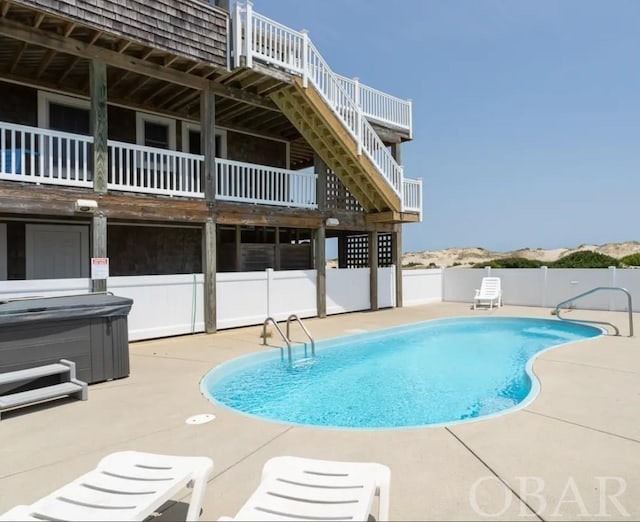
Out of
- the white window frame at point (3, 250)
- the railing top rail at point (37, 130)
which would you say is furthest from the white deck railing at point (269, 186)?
the white window frame at point (3, 250)

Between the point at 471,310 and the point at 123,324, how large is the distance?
10624 mm

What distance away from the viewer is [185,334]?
29.2 feet

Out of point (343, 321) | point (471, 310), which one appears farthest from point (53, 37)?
point (471, 310)

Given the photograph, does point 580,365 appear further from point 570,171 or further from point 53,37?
point 570,171

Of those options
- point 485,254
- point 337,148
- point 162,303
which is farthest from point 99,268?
point 485,254

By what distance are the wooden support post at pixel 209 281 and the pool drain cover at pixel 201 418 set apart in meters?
4.96

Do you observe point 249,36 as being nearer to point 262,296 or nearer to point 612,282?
point 262,296

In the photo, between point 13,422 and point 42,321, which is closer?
point 13,422

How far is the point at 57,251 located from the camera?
33.8ft

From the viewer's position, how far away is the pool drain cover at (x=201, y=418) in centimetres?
409

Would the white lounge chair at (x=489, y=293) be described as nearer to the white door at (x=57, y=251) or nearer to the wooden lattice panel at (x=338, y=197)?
the wooden lattice panel at (x=338, y=197)

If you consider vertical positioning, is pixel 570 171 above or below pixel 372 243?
above

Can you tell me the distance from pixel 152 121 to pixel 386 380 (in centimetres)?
870

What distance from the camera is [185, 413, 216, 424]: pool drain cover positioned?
4.09 m
